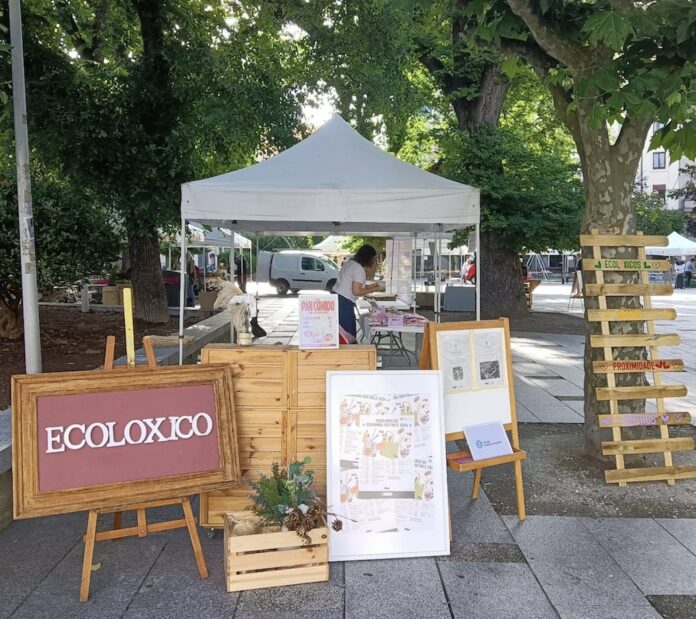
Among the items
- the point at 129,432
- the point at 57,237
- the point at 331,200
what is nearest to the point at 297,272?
the point at 57,237

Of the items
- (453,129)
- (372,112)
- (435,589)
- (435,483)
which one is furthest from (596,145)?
(453,129)

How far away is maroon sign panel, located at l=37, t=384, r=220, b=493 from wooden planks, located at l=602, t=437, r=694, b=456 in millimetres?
2929

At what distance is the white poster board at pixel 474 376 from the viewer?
3.83 metres

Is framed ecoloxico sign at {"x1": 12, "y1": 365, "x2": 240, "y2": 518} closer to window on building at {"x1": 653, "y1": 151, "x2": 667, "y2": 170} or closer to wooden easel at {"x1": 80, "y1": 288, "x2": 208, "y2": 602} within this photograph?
wooden easel at {"x1": 80, "y1": 288, "x2": 208, "y2": 602}

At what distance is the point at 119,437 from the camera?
122 inches

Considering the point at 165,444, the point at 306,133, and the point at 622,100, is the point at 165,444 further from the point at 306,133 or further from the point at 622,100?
the point at 306,133

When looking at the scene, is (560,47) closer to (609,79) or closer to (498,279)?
(609,79)

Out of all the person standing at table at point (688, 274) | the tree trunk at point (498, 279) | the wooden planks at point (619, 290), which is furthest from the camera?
the person standing at table at point (688, 274)

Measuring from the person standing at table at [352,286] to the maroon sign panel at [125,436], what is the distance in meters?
3.76

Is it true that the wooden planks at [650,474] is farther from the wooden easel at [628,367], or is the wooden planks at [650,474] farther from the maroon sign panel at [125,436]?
the maroon sign panel at [125,436]

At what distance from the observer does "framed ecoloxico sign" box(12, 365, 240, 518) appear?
2.91m

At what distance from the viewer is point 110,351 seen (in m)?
3.17

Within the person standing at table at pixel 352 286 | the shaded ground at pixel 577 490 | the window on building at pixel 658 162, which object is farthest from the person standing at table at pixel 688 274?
the shaded ground at pixel 577 490

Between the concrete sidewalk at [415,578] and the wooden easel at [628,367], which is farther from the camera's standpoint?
the wooden easel at [628,367]
